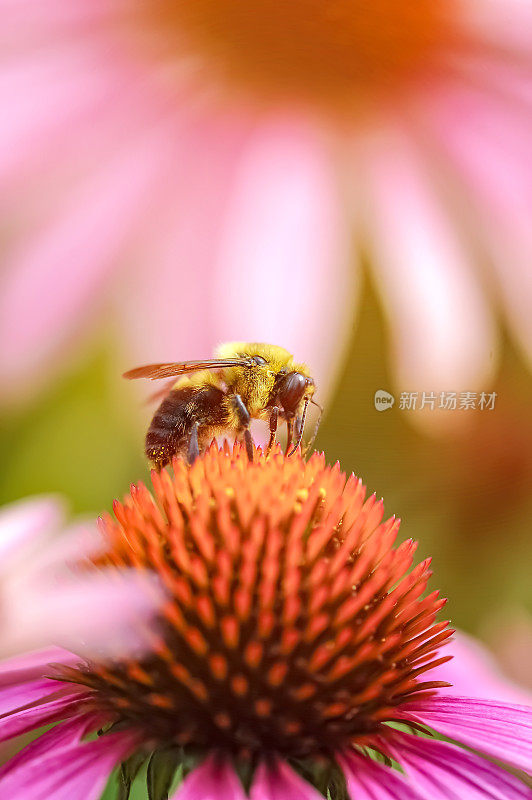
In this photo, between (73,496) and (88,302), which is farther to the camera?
(73,496)

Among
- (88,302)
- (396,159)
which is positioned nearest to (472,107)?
(396,159)

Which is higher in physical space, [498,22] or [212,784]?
[498,22]

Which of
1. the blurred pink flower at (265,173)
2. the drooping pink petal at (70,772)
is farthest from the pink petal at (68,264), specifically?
the drooping pink petal at (70,772)

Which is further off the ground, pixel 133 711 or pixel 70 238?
pixel 70 238

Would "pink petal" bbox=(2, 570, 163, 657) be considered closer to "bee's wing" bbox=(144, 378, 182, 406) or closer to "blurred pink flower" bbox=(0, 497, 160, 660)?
"blurred pink flower" bbox=(0, 497, 160, 660)

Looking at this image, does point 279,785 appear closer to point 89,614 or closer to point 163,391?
point 89,614

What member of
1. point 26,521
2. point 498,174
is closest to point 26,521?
point 26,521

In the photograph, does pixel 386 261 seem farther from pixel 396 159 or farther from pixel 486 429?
pixel 486 429
